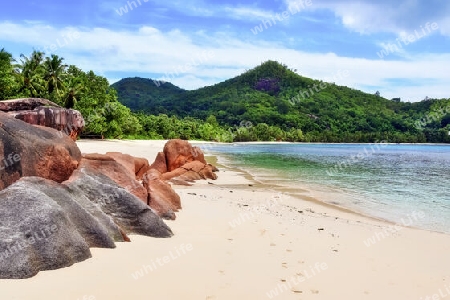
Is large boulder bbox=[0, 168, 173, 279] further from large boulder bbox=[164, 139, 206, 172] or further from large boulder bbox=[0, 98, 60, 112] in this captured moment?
large boulder bbox=[164, 139, 206, 172]

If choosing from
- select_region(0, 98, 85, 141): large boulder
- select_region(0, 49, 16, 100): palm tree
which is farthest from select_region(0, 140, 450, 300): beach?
select_region(0, 49, 16, 100): palm tree

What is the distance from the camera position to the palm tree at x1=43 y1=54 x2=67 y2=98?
63.7 metres

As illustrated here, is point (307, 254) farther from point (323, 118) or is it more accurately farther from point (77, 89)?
point (323, 118)

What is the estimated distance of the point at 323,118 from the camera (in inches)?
7338

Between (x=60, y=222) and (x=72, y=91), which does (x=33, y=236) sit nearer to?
(x=60, y=222)

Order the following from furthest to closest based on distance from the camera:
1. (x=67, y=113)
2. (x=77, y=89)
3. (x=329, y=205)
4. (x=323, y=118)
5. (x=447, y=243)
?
(x=323, y=118) → (x=77, y=89) → (x=329, y=205) → (x=67, y=113) → (x=447, y=243)

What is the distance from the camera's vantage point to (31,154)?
826cm

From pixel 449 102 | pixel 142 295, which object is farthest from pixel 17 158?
pixel 449 102

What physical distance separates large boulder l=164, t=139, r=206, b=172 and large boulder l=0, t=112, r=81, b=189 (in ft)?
52.3

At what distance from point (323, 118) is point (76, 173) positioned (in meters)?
186

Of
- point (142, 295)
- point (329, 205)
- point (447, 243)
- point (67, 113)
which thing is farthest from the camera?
point (329, 205)

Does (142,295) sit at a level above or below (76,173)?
below

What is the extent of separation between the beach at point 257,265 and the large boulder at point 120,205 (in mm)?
362

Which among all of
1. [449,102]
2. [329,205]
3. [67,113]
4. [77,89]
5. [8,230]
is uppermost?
[449,102]
